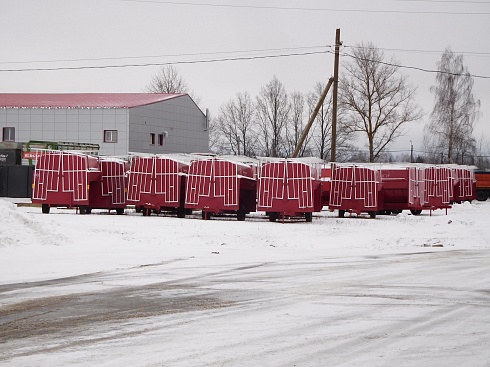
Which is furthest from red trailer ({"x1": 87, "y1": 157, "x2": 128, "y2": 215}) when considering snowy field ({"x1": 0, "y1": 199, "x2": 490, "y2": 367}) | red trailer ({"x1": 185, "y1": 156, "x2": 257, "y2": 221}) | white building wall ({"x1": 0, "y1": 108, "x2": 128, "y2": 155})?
white building wall ({"x1": 0, "y1": 108, "x2": 128, "y2": 155})

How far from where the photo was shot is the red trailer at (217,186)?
29.4m

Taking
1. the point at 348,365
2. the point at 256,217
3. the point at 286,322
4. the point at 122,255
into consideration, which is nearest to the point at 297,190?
the point at 256,217

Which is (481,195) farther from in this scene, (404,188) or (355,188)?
(355,188)

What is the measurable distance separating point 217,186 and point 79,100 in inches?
1234

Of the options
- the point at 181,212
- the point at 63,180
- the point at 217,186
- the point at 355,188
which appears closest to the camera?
the point at 217,186

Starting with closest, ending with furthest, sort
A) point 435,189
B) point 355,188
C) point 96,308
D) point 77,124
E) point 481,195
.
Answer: point 96,308 < point 355,188 < point 435,189 < point 77,124 < point 481,195

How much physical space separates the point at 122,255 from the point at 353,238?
8.32 metres

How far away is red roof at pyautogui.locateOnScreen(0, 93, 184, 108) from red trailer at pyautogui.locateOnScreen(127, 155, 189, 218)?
2412 cm

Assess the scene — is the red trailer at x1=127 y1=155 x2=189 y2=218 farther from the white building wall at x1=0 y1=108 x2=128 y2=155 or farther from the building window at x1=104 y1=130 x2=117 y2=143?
the building window at x1=104 y1=130 x2=117 y2=143

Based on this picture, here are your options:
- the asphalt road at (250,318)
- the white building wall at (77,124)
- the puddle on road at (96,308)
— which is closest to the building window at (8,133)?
the white building wall at (77,124)

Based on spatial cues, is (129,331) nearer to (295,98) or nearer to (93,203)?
(93,203)

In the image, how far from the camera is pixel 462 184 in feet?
178

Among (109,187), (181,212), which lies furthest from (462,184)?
(109,187)

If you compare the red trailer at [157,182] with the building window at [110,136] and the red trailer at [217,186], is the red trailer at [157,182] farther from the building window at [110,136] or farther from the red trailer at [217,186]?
the building window at [110,136]
